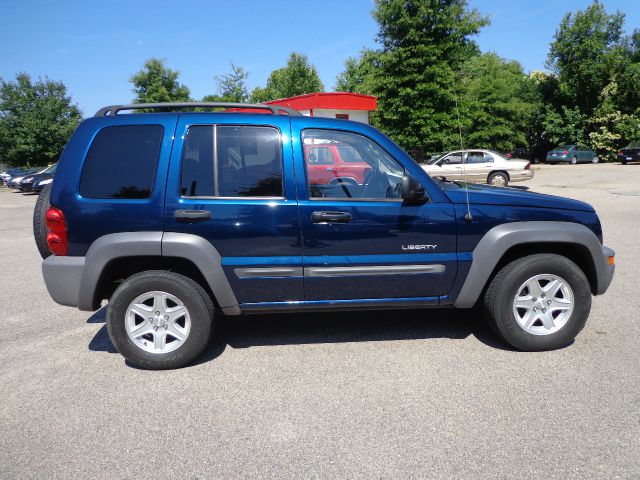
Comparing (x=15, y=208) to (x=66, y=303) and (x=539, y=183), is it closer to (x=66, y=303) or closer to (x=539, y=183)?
(x=66, y=303)

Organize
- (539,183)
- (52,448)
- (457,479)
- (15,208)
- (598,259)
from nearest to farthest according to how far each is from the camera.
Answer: (457,479)
(52,448)
(598,259)
(15,208)
(539,183)

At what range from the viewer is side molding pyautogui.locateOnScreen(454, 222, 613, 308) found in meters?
3.45

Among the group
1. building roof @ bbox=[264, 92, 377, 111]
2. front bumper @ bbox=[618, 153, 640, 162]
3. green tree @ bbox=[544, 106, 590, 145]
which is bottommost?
front bumper @ bbox=[618, 153, 640, 162]

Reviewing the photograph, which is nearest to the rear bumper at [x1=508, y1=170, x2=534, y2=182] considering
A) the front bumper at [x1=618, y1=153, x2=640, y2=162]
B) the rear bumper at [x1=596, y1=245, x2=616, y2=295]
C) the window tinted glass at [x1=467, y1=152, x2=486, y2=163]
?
the window tinted glass at [x1=467, y1=152, x2=486, y2=163]

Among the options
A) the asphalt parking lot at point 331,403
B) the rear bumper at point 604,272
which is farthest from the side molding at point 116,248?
the rear bumper at point 604,272

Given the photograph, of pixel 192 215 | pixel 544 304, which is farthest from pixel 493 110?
pixel 192 215

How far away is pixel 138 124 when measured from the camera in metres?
3.46

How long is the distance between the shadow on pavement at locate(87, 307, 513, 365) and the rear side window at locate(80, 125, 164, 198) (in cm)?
142

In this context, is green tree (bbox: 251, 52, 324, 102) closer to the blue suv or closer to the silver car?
the silver car

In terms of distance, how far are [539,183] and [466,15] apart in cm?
915

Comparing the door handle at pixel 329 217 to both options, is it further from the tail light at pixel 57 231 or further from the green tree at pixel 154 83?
the green tree at pixel 154 83

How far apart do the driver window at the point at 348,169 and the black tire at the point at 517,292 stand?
1072 millimetres

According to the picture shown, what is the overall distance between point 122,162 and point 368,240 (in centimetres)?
194

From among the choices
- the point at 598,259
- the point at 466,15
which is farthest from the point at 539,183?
the point at 598,259
